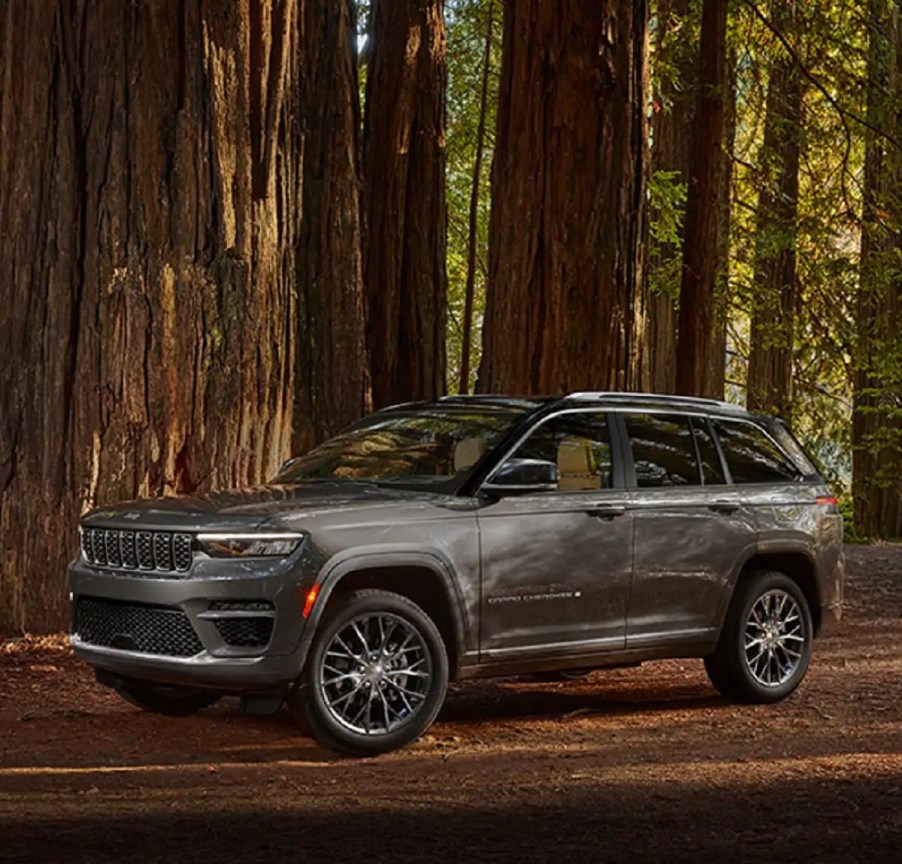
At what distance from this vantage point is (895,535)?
29594 mm

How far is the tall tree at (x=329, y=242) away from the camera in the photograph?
13.8 metres

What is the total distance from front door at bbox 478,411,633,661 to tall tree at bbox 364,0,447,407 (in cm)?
705

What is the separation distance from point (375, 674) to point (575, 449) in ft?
6.56

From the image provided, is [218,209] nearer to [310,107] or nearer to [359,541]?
[310,107]

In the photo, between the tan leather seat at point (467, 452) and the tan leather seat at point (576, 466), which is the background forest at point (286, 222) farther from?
the tan leather seat at point (576, 466)

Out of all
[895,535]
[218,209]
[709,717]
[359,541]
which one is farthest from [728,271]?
[359,541]

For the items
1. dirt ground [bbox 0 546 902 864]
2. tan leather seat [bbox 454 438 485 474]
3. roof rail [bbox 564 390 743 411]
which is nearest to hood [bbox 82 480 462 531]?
tan leather seat [bbox 454 438 485 474]

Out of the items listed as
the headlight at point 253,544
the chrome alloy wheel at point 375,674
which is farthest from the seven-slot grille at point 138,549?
the chrome alloy wheel at point 375,674

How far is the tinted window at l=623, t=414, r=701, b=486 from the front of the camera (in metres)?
10.3

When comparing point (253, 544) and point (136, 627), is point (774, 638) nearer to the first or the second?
point (253, 544)

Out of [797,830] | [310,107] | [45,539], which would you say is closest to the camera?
[797,830]

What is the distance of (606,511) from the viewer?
988 centimetres

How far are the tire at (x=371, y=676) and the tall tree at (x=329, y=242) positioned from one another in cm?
485

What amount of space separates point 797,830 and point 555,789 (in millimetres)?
1238
